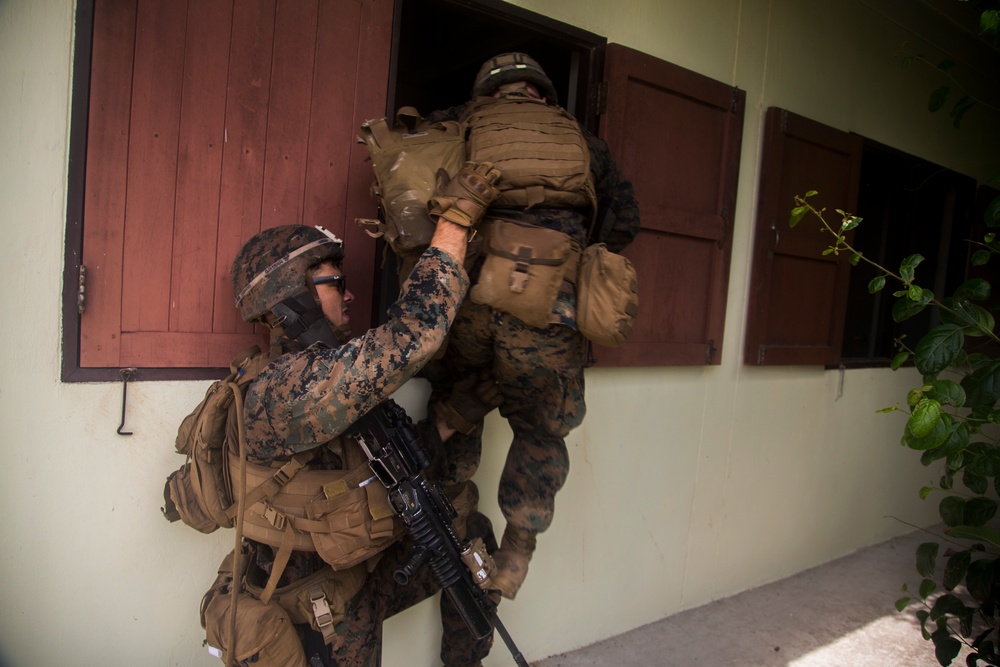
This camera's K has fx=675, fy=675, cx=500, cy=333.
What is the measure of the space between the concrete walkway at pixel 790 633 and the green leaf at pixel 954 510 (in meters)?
1.02

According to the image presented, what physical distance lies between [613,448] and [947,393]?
1.38m

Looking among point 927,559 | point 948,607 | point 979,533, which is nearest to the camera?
point 979,533

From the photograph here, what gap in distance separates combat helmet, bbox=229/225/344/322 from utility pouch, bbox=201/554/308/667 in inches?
28.8

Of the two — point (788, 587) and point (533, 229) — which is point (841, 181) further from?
point (533, 229)

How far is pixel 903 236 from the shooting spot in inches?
194

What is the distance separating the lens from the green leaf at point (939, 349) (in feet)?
6.50

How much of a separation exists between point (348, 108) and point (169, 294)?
0.80 meters

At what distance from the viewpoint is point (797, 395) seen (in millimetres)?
3752

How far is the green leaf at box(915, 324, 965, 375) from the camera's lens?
6.50ft

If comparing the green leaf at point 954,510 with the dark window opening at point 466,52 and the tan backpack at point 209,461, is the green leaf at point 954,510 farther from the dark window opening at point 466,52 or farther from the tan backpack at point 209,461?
the tan backpack at point 209,461

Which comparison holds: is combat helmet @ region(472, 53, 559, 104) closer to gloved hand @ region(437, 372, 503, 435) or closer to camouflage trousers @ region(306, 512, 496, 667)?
gloved hand @ region(437, 372, 503, 435)

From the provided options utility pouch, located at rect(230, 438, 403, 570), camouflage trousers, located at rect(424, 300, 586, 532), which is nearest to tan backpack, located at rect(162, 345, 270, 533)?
utility pouch, located at rect(230, 438, 403, 570)

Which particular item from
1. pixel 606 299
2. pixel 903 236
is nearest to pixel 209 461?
pixel 606 299

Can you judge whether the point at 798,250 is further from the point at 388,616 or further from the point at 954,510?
the point at 388,616
